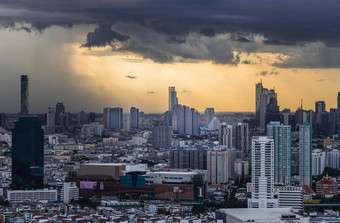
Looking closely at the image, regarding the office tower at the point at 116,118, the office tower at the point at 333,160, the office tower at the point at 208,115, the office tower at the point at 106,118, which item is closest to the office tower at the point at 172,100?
the office tower at the point at 208,115

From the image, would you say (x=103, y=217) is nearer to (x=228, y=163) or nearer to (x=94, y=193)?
(x=94, y=193)

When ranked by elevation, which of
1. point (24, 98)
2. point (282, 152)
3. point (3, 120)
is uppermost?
point (24, 98)

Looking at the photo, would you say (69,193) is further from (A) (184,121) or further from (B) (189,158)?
(A) (184,121)

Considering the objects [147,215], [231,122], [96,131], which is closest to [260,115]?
[231,122]

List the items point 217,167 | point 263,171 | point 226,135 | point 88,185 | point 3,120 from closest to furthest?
1. point 263,171
2. point 88,185
3. point 217,167
4. point 3,120
5. point 226,135

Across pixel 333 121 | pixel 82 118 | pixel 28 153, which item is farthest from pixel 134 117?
pixel 28 153

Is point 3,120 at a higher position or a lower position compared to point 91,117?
lower
